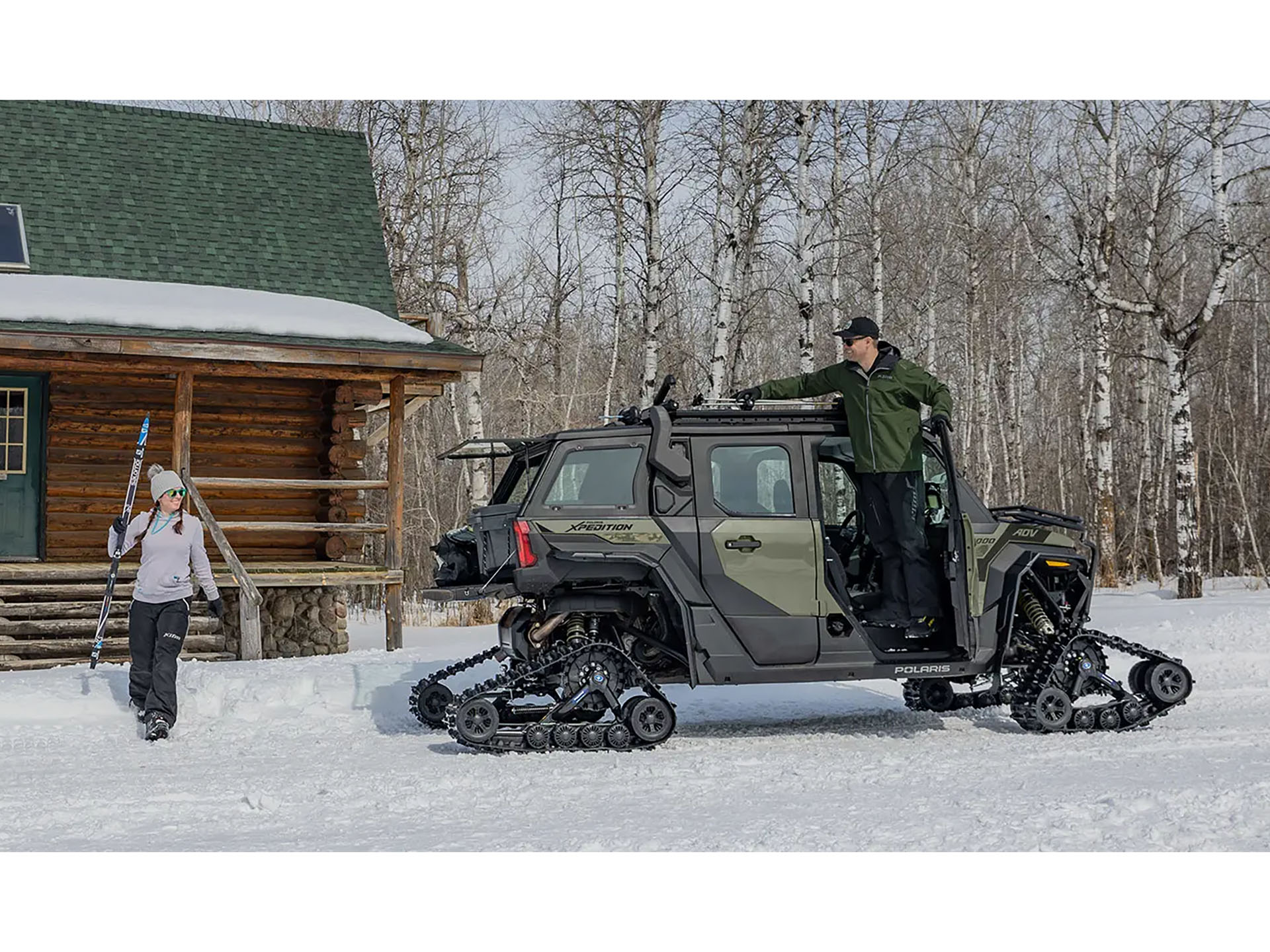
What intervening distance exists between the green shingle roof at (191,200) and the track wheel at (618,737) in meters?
10.2

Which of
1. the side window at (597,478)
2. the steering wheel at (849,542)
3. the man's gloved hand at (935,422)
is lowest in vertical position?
the steering wheel at (849,542)

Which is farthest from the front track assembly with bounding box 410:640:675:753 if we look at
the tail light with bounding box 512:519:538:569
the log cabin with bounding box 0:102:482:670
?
the log cabin with bounding box 0:102:482:670

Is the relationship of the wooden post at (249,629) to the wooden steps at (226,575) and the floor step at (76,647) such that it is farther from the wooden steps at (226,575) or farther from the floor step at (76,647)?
the floor step at (76,647)

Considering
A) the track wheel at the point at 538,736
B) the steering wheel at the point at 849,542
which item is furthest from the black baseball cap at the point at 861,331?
the track wheel at the point at 538,736

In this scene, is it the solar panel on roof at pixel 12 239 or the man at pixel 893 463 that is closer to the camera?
the man at pixel 893 463

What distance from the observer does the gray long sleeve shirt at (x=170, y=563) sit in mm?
9828

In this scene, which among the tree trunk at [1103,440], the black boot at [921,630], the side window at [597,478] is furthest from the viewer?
the tree trunk at [1103,440]

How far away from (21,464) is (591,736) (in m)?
10.9

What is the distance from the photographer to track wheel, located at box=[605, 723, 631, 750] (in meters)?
8.48

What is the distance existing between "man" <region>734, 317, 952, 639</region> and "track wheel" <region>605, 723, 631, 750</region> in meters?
1.84

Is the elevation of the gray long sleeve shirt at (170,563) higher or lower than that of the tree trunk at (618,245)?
lower

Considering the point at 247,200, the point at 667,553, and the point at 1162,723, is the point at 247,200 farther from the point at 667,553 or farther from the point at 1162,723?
the point at 1162,723

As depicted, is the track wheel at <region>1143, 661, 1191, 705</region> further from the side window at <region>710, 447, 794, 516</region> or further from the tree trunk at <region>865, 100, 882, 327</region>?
the tree trunk at <region>865, 100, 882, 327</region>

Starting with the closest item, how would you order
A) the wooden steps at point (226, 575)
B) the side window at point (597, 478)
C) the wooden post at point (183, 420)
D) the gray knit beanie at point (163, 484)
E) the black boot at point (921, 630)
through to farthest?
the side window at point (597, 478) < the black boot at point (921, 630) < the gray knit beanie at point (163, 484) < the wooden steps at point (226, 575) < the wooden post at point (183, 420)
